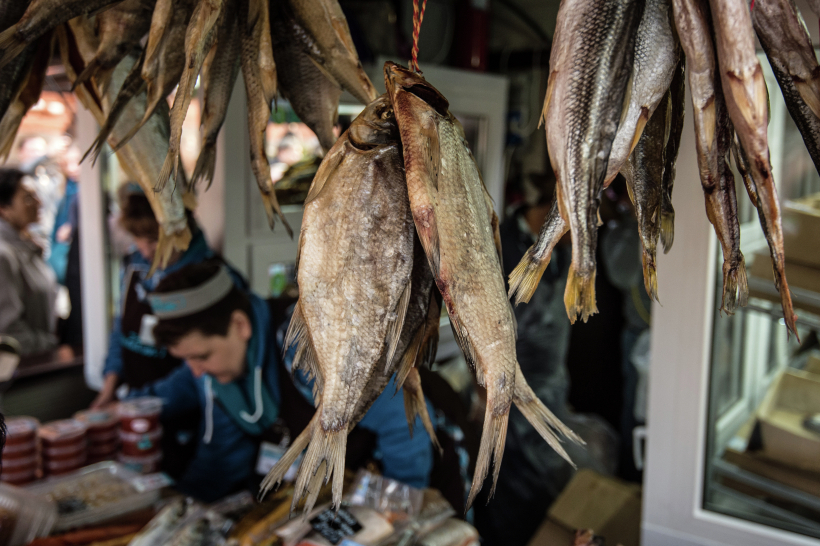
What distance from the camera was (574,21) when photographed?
55 centimetres

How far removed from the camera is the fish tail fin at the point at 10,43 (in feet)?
2.67

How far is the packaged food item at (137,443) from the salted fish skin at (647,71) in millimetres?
1828

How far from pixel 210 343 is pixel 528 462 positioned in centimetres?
178

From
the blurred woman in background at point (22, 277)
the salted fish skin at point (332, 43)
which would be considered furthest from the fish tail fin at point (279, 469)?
the blurred woman in background at point (22, 277)

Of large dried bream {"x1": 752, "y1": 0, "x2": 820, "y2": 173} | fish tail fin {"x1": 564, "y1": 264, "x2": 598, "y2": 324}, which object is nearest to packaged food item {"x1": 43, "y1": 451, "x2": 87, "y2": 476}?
fish tail fin {"x1": 564, "y1": 264, "x2": 598, "y2": 324}

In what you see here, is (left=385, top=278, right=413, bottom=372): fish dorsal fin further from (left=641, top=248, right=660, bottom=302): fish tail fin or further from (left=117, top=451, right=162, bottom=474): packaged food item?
(left=117, top=451, right=162, bottom=474): packaged food item

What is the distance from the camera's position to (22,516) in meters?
1.37

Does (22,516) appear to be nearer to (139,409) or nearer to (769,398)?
(139,409)

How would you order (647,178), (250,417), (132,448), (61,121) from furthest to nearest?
(61,121), (250,417), (132,448), (647,178)

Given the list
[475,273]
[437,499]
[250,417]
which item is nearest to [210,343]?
[250,417]

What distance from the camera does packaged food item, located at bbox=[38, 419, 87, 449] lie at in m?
1.78

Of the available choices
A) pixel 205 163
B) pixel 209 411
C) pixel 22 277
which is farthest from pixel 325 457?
pixel 22 277

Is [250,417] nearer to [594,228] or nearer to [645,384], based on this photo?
[594,228]

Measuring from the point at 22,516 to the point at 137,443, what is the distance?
51 cm
